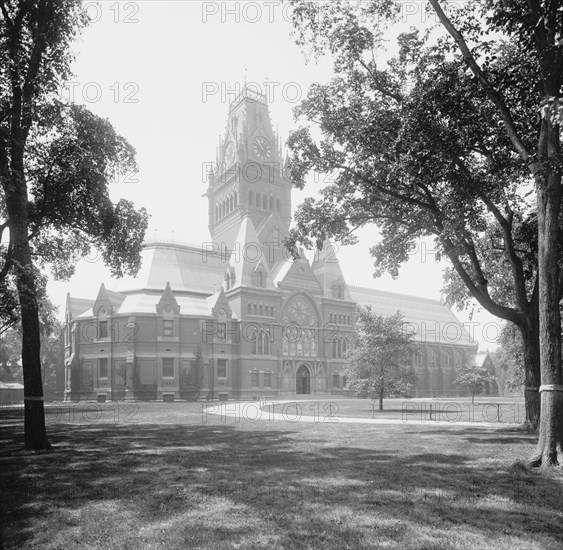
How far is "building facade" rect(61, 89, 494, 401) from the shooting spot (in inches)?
2283

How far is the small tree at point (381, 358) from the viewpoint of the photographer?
1377 inches

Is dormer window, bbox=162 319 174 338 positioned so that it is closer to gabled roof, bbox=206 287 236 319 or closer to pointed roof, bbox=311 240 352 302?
gabled roof, bbox=206 287 236 319

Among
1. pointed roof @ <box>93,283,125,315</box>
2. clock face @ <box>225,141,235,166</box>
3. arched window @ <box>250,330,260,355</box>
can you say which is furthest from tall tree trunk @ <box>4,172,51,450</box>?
clock face @ <box>225,141,235,166</box>

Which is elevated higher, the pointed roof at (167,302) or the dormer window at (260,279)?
the dormer window at (260,279)

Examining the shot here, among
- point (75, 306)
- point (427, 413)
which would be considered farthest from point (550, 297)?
point (75, 306)

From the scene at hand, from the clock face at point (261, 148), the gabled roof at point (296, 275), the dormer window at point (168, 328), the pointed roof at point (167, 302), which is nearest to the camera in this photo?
the dormer window at point (168, 328)

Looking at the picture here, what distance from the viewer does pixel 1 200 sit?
21328mm

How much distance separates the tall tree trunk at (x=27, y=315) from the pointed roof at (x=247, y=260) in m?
46.8

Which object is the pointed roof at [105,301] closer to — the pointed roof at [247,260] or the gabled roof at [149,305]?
the gabled roof at [149,305]

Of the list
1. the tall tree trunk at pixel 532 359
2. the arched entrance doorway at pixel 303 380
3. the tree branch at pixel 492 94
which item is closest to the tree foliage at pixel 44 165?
the tree branch at pixel 492 94

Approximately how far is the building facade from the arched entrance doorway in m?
0.14

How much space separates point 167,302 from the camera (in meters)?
59.0

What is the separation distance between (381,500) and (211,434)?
37.0 feet

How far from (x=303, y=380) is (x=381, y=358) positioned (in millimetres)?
33188
